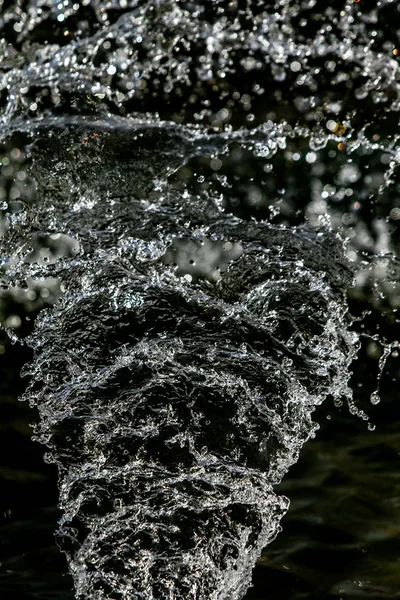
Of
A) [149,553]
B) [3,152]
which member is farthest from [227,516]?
[3,152]

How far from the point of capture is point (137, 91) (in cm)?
420

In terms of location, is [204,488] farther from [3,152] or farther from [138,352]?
[3,152]

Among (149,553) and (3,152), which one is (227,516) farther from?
(3,152)

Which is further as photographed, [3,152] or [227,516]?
[3,152]

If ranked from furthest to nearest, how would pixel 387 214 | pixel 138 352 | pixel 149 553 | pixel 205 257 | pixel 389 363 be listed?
pixel 387 214 → pixel 205 257 → pixel 389 363 → pixel 138 352 → pixel 149 553

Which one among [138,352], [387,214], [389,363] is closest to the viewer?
[138,352]

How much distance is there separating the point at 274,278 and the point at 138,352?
1.71 ft

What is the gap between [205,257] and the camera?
12.2 feet

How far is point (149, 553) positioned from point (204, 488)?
0.21 metres

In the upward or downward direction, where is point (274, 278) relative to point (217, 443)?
upward

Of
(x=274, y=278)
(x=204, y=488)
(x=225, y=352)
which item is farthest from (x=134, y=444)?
(x=274, y=278)

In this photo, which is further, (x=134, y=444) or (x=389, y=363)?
(x=389, y=363)

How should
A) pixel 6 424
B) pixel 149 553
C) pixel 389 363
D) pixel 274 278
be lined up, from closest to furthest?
1. pixel 149 553
2. pixel 274 278
3. pixel 6 424
4. pixel 389 363

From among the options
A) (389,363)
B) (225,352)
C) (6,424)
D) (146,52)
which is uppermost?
(146,52)
